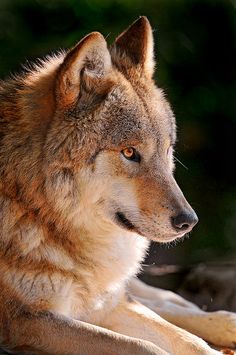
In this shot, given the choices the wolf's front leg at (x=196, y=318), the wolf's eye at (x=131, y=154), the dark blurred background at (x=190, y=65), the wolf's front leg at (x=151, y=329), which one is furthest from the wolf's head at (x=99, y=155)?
the dark blurred background at (x=190, y=65)

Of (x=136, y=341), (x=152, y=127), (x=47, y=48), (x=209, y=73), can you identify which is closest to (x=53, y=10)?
(x=47, y=48)

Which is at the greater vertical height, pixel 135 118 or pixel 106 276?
pixel 135 118

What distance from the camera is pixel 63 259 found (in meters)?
4.51

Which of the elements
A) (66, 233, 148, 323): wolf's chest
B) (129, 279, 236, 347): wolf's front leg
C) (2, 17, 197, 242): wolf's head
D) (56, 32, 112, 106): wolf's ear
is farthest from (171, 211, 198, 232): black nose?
(129, 279, 236, 347): wolf's front leg

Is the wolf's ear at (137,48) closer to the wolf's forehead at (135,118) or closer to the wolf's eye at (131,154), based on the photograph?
the wolf's forehead at (135,118)

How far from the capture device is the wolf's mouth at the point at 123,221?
14.7 ft

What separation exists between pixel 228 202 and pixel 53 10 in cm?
229

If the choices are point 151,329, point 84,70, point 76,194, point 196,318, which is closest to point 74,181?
point 76,194

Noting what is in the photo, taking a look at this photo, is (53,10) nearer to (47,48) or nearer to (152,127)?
(47,48)

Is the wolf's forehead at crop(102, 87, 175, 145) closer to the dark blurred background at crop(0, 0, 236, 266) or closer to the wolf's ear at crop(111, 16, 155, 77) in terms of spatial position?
the wolf's ear at crop(111, 16, 155, 77)

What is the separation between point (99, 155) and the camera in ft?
14.5

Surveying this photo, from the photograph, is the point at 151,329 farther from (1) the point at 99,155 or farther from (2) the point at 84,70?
(2) the point at 84,70

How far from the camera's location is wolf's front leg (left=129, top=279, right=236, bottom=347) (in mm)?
5418

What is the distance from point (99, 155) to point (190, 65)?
4134mm
